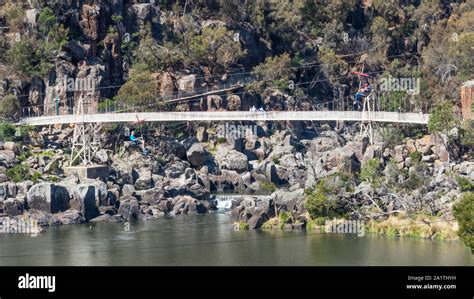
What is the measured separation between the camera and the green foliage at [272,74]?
98000mm

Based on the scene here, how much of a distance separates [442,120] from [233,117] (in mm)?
15356

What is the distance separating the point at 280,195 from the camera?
67250 mm

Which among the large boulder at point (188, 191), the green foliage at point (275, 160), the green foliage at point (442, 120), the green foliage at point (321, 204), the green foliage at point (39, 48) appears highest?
the green foliage at point (39, 48)

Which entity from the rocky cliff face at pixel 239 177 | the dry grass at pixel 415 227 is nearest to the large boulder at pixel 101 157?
the rocky cliff face at pixel 239 177

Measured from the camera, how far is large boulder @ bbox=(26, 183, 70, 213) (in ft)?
230

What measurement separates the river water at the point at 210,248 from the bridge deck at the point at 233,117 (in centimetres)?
1527

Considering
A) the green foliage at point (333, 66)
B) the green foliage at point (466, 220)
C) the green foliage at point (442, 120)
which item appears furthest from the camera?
the green foliage at point (333, 66)

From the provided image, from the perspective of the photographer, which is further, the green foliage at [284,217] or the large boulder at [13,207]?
the large boulder at [13,207]

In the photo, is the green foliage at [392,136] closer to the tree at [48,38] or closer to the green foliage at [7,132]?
the green foliage at [7,132]

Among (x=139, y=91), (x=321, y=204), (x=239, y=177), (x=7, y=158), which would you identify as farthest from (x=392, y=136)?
(x=7, y=158)

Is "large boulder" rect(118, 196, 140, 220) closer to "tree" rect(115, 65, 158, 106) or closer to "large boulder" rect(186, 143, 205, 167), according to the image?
"large boulder" rect(186, 143, 205, 167)

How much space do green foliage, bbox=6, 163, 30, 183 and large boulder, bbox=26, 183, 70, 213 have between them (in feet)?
9.63

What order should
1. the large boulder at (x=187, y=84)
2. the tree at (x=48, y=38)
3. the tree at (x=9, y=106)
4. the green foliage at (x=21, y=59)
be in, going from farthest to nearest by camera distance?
the large boulder at (x=187, y=84), the tree at (x=48, y=38), the green foliage at (x=21, y=59), the tree at (x=9, y=106)
